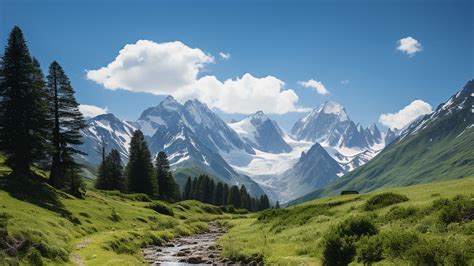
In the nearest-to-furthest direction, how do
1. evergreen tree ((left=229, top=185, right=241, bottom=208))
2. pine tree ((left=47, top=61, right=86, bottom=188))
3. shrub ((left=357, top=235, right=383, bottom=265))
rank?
1. shrub ((left=357, top=235, right=383, bottom=265))
2. pine tree ((left=47, top=61, right=86, bottom=188))
3. evergreen tree ((left=229, top=185, right=241, bottom=208))

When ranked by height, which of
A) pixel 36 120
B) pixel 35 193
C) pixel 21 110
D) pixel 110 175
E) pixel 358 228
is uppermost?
pixel 21 110

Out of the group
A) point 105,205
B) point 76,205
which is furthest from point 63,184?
point 76,205

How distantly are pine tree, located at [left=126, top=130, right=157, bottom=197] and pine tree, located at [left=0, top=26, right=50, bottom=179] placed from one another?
62020 millimetres

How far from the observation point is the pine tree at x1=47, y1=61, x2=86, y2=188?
7019 cm

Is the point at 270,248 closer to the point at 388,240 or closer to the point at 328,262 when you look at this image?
the point at 328,262

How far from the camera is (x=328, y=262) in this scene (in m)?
30.8

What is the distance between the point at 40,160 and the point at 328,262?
50.7 metres

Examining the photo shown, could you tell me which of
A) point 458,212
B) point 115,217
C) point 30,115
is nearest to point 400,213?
point 458,212

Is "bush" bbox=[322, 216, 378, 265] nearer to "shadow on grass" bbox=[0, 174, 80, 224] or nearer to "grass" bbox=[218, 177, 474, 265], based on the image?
"grass" bbox=[218, 177, 474, 265]

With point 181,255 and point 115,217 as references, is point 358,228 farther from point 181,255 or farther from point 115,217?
point 115,217

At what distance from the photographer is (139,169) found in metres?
129

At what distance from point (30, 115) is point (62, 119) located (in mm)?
9391

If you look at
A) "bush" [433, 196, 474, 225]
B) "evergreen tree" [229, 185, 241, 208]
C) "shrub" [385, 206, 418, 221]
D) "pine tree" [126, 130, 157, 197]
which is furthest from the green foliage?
"bush" [433, 196, 474, 225]

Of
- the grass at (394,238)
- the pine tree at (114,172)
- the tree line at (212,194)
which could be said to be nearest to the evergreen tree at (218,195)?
the tree line at (212,194)
